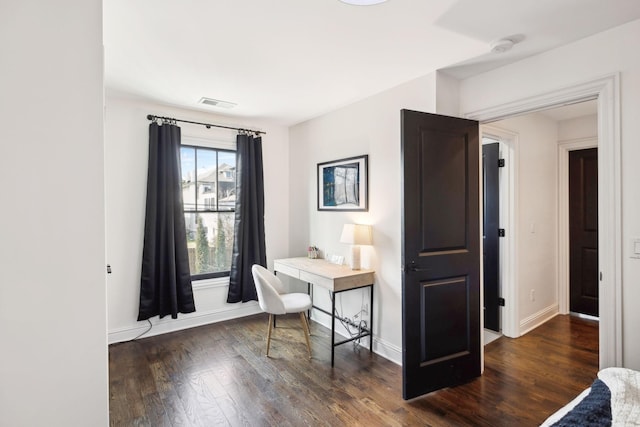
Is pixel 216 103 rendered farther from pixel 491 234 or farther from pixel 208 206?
pixel 491 234

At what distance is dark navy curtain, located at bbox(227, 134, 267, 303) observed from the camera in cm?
404

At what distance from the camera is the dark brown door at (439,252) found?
2.32 meters

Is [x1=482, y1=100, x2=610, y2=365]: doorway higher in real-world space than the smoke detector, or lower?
lower

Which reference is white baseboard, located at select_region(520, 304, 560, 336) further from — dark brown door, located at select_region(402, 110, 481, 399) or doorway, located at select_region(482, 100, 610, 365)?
dark brown door, located at select_region(402, 110, 481, 399)

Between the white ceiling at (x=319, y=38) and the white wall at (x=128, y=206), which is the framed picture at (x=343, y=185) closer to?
the white ceiling at (x=319, y=38)

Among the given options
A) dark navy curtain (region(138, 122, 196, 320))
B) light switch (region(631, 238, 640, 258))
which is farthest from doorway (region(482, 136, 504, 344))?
dark navy curtain (region(138, 122, 196, 320))

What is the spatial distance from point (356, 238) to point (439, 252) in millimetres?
875

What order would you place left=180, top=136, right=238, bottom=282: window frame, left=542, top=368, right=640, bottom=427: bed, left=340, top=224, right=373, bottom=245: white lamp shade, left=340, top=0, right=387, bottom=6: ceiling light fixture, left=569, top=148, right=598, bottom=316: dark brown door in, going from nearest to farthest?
left=542, top=368, right=640, bottom=427: bed
left=340, top=0, right=387, bottom=6: ceiling light fixture
left=340, top=224, right=373, bottom=245: white lamp shade
left=180, top=136, right=238, bottom=282: window frame
left=569, top=148, right=598, bottom=316: dark brown door

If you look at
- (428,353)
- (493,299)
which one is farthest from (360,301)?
(493,299)

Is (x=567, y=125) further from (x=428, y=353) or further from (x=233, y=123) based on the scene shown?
(x=233, y=123)

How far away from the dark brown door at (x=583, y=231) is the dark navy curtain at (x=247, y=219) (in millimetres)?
4034

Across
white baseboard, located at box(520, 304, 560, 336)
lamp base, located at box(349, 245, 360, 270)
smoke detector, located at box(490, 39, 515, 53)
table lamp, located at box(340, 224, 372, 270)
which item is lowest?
white baseboard, located at box(520, 304, 560, 336)

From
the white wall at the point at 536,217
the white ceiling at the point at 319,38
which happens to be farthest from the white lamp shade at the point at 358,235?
the white wall at the point at 536,217

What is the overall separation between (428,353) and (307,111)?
283 cm
